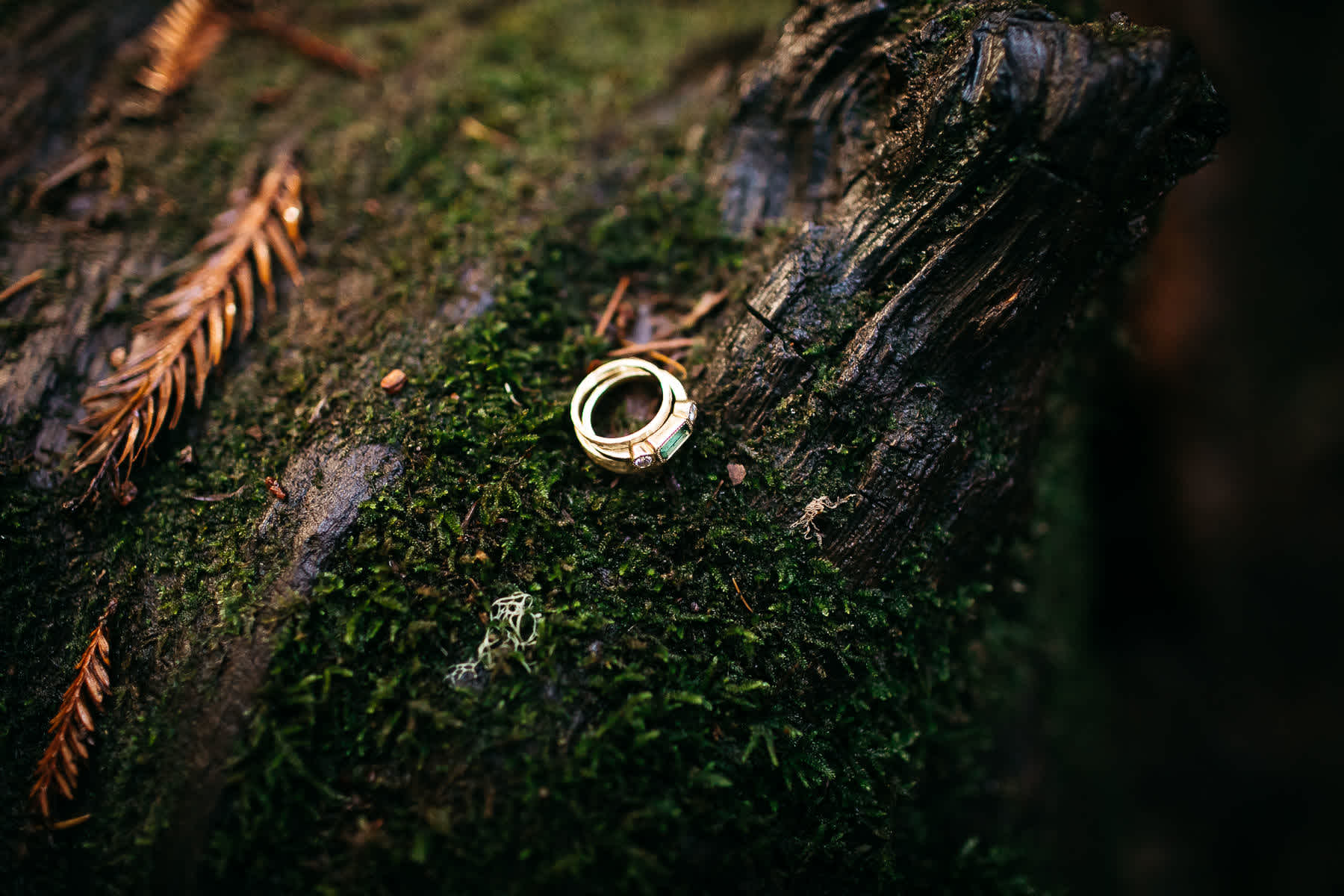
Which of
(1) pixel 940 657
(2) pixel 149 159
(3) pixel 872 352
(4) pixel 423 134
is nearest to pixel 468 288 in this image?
(4) pixel 423 134

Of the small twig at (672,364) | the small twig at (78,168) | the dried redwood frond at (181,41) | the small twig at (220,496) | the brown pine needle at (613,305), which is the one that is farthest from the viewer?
the dried redwood frond at (181,41)

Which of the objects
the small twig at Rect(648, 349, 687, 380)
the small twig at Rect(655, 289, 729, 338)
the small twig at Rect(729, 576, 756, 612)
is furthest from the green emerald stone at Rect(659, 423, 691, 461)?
the small twig at Rect(655, 289, 729, 338)

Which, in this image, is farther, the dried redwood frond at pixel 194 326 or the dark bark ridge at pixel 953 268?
the dried redwood frond at pixel 194 326

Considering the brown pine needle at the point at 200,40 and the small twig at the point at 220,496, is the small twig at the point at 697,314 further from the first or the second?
the brown pine needle at the point at 200,40

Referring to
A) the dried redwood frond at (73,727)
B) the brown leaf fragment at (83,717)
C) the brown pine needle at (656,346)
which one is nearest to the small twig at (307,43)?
the brown pine needle at (656,346)

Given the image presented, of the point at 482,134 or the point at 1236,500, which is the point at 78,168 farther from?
the point at 1236,500

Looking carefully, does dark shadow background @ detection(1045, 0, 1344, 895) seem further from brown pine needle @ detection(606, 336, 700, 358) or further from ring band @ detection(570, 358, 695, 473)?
ring band @ detection(570, 358, 695, 473)

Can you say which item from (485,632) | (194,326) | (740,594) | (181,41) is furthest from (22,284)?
(740,594)
